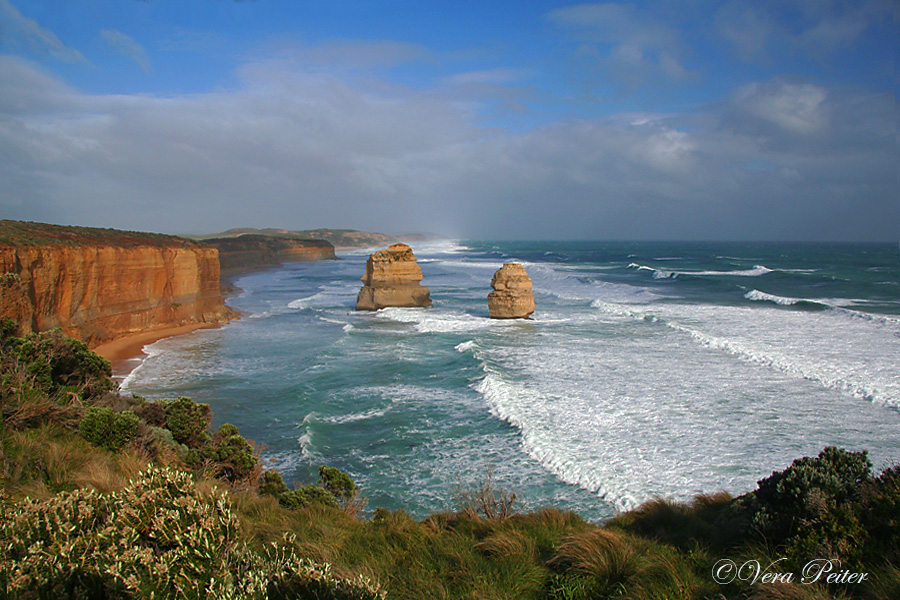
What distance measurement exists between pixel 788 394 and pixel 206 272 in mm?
28957

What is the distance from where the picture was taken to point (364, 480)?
1041 cm

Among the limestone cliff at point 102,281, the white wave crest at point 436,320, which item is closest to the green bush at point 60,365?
the limestone cliff at point 102,281

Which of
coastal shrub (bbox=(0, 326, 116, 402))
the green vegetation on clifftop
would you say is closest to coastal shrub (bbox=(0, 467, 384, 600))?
the green vegetation on clifftop

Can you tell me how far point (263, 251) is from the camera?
81625 millimetres

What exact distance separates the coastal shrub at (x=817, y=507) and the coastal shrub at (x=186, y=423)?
904cm

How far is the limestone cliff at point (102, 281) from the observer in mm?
17688

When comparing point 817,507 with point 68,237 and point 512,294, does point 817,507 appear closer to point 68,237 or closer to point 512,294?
point 512,294

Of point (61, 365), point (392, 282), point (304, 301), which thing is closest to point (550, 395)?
point (61, 365)

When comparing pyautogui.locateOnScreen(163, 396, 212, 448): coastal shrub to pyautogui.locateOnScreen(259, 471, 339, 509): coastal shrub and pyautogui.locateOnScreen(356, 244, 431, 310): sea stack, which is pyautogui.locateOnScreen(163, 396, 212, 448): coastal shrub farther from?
pyautogui.locateOnScreen(356, 244, 431, 310): sea stack

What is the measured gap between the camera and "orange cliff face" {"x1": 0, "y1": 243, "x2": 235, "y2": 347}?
57.1 feet

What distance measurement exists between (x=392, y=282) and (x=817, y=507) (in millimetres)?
27790

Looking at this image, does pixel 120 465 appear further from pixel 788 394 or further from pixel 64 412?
pixel 788 394

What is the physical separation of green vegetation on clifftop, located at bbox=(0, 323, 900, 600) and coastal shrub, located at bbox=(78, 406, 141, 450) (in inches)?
0.8

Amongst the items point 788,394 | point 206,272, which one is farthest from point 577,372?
point 206,272
